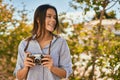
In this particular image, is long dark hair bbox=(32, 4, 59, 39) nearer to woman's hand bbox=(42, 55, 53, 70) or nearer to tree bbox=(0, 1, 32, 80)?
woman's hand bbox=(42, 55, 53, 70)

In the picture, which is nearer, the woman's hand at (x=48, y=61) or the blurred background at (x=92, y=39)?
the woman's hand at (x=48, y=61)

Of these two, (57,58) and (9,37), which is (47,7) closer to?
(57,58)

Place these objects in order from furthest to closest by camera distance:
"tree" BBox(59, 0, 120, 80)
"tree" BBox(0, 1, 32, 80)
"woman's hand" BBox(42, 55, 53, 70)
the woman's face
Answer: "tree" BBox(0, 1, 32, 80)
"tree" BBox(59, 0, 120, 80)
the woman's face
"woman's hand" BBox(42, 55, 53, 70)

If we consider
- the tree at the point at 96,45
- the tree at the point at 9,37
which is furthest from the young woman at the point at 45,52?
the tree at the point at 9,37

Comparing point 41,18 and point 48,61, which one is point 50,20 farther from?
point 48,61

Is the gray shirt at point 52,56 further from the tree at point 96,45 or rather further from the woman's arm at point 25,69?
the tree at point 96,45

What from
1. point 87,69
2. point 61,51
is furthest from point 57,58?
point 87,69

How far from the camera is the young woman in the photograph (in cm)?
284

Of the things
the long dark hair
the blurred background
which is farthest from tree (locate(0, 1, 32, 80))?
the long dark hair

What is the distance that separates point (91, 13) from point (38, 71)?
3410 millimetres

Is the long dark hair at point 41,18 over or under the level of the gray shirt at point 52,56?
over

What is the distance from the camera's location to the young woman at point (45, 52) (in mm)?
2840

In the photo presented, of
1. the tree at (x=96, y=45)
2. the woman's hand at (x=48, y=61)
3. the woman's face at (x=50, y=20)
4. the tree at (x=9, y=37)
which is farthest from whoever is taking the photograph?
the tree at (x=9, y=37)

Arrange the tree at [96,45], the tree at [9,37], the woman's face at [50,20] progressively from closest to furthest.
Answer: the woman's face at [50,20] → the tree at [96,45] → the tree at [9,37]
